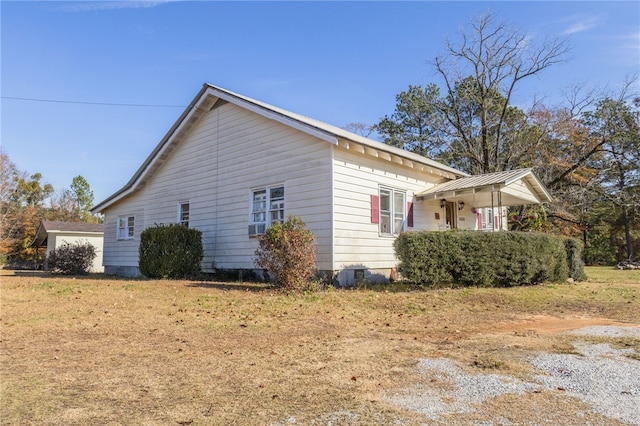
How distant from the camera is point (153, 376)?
3.92 metres

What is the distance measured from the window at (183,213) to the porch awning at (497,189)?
879 cm

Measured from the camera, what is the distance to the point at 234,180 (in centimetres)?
1425

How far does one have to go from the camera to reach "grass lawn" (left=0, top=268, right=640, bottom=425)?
10.2ft

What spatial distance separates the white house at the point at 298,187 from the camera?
11.5 m

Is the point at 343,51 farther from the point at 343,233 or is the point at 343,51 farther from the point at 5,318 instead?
the point at 5,318

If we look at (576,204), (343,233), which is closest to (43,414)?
(343,233)

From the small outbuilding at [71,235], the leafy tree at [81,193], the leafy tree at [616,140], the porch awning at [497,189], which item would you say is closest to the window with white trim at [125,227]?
the small outbuilding at [71,235]

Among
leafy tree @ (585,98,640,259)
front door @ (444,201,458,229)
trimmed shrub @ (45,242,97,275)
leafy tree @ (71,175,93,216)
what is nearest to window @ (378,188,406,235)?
front door @ (444,201,458,229)

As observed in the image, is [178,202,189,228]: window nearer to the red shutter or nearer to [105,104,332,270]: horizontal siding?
[105,104,332,270]: horizontal siding

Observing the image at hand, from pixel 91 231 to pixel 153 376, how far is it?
28.8 m

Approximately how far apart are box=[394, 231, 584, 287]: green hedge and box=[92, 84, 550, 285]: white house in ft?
5.91

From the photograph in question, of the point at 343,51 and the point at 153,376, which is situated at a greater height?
the point at 343,51

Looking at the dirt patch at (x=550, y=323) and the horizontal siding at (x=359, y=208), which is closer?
the dirt patch at (x=550, y=323)

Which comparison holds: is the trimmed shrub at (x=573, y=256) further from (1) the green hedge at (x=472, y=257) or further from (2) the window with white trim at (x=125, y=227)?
(2) the window with white trim at (x=125, y=227)
